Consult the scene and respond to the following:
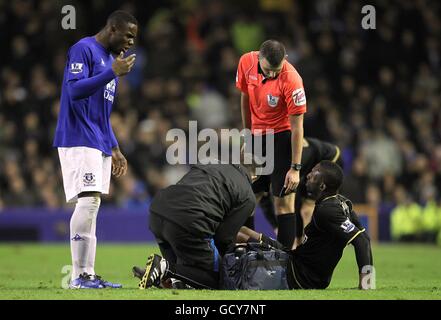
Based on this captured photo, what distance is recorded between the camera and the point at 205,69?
64.0ft

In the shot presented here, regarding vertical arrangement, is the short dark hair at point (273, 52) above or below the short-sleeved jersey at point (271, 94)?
above

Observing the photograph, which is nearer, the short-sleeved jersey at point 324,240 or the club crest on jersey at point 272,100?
the short-sleeved jersey at point 324,240

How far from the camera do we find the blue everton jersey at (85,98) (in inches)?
332

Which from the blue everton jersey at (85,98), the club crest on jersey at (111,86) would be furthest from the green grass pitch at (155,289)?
the club crest on jersey at (111,86)

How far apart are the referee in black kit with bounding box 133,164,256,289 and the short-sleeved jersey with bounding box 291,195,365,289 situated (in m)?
0.58

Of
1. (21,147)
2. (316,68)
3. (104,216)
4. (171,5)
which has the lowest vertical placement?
(104,216)

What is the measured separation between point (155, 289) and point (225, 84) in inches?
426

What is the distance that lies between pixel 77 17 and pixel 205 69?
2.85 meters

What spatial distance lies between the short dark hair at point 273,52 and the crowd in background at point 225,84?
25.5 feet

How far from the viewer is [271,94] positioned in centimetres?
1029

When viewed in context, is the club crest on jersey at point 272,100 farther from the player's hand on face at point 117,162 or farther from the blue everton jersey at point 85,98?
the blue everton jersey at point 85,98

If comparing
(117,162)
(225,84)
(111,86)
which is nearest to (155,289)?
(117,162)

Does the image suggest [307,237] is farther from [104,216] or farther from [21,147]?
[21,147]

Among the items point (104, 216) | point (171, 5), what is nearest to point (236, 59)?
point (171, 5)
